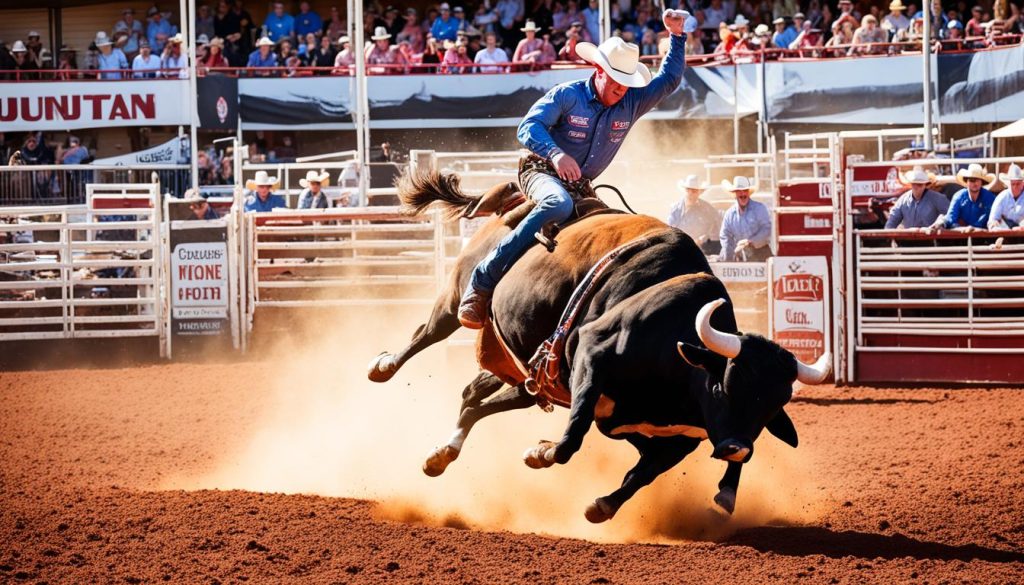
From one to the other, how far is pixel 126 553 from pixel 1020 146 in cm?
1746

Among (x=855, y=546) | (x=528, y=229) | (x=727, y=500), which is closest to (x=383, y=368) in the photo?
(x=528, y=229)

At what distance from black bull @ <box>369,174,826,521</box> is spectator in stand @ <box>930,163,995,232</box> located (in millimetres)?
6215

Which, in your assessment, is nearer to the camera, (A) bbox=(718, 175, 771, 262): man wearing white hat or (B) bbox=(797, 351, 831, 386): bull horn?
(B) bbox=(797, 351, 831, 386): bull horn

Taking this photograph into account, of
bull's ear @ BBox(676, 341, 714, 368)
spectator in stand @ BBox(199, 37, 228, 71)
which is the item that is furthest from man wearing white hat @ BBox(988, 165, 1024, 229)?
spectator in stand @ BBox(199, 37, 228, 71)

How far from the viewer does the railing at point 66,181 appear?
21.0 m

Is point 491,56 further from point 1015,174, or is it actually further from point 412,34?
point 1015,174

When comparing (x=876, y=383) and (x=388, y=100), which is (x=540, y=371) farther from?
(x=388, y=100)

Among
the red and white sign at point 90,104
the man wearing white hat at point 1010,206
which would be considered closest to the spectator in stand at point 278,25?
the red and white sign at point 90,104

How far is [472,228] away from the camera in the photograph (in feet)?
43.0

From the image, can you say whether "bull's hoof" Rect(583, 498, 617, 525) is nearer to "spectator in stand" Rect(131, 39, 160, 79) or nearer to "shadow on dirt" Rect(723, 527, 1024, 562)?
"shadow on dirt" Rect(723, 527, 1024, 562)

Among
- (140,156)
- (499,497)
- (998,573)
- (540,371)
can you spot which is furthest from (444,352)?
(140,156)

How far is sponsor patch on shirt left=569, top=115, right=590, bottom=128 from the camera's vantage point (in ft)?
21.8

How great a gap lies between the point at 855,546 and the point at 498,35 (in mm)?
20537

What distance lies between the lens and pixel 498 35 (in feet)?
82.6
